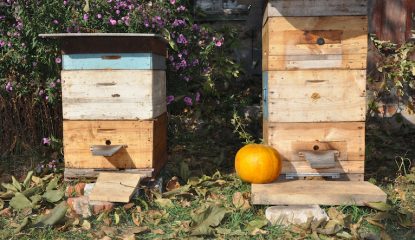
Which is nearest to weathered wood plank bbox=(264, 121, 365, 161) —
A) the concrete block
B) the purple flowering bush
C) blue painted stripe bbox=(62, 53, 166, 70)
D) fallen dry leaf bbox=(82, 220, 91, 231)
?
the concrete block

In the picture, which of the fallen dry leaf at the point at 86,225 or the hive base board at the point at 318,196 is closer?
the fallen dry leaf at the point at 86,225

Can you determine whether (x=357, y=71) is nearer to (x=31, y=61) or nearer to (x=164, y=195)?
(x=164, y=195)

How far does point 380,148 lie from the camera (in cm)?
450

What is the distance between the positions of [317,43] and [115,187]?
5.39ft

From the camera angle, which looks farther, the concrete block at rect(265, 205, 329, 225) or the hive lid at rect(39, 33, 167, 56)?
the hive lid at rect(39, 33, 167, 56)

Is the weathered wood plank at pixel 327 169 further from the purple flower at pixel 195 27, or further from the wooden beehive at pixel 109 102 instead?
the purple flower at pixel 195 27

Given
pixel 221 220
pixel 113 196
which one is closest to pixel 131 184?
pixel 113 196

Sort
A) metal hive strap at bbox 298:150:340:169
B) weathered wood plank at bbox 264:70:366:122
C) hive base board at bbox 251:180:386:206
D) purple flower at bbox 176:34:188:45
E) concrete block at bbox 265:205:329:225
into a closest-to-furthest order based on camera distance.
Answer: concrete block at bbox 265:205:329:225 → hive base board at bbox 251:180:386:206 → metal hive strap at bbox 298:150:340:169 → weathered wood plank at bbox 264:70:366:122 → purple flower at bbox 176:34:188:45

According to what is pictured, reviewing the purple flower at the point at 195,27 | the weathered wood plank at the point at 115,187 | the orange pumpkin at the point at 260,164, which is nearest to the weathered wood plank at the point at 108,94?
the weathered wood plank at the point at 115,187

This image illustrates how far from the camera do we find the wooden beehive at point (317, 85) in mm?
3023

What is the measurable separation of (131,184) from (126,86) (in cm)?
65

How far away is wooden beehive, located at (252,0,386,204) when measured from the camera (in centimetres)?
302

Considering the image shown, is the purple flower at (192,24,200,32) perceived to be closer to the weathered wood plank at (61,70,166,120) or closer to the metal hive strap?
the weathered wood plank at (61,70,166,120)

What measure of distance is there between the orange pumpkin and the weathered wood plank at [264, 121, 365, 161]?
0.34 feet
